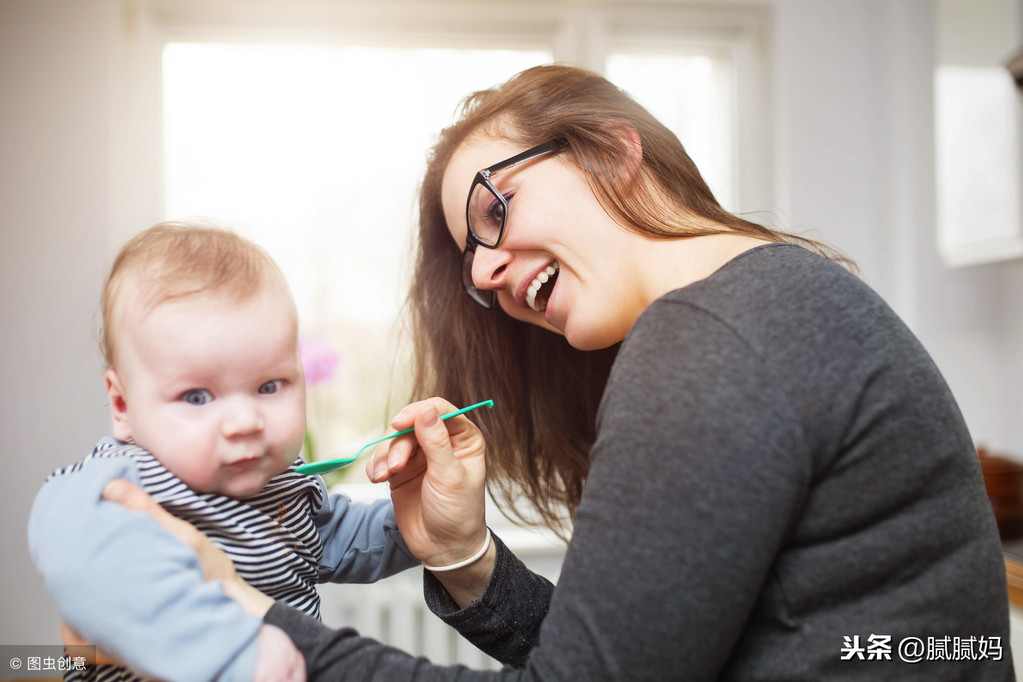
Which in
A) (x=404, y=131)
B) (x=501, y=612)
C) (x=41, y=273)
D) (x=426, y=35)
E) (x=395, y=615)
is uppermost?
(x=426, y=35)

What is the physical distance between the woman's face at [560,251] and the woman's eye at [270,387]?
384 mm

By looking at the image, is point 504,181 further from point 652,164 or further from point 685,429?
point 685,429

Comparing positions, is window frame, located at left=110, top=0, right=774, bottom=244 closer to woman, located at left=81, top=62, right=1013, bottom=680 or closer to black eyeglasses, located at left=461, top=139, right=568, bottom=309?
black eyeglasses, located at left=461, top=139, right=568, bottom=309

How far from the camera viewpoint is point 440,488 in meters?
0.92

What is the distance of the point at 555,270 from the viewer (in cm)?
105

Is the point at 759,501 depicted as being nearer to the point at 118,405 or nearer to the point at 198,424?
the point at 198,424

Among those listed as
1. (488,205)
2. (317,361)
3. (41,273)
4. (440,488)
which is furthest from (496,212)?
(41,273)

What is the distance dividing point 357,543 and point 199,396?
14.0 inches

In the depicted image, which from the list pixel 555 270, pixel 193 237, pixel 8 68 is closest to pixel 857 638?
pixel 555 270

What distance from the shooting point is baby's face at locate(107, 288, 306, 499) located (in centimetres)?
77

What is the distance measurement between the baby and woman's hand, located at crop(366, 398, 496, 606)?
137 mm

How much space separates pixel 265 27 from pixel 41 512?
2.07 meters

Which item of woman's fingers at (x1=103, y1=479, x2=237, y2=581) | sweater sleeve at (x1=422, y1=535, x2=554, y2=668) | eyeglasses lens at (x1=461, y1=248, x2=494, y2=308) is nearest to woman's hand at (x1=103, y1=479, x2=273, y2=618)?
woman's fingers at (x1=103, y1=479, x2=237, y2=581)

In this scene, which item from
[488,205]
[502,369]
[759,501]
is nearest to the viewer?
[759,501]
